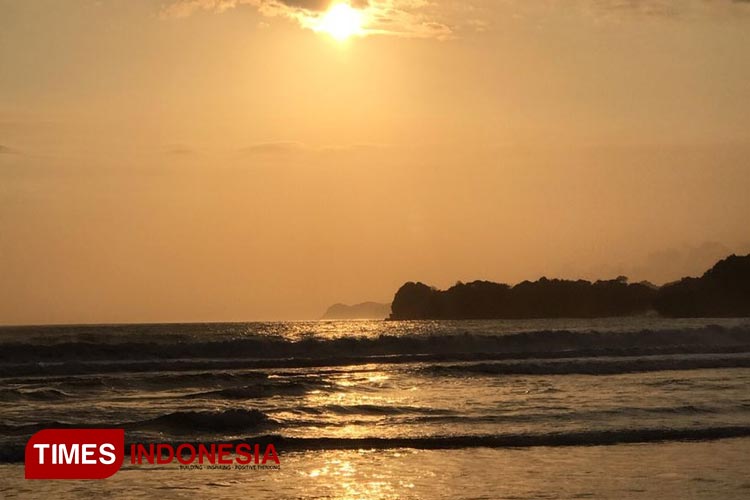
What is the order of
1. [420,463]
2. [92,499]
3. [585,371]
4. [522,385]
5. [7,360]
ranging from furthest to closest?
[7,360] < [585,371] < [522,385] < [420,463] < [92,499]

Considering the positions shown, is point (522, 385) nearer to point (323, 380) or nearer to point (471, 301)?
point (323, 380)

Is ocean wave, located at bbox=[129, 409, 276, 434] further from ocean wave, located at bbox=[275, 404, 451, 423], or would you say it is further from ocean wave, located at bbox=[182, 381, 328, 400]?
ocean wave, located at bbox=[182, 381, 328, 400]

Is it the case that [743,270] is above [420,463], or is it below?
above

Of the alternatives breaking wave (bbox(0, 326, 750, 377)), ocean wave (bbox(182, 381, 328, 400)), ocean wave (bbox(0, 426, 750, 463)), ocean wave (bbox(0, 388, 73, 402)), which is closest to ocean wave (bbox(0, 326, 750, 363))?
breaking wave (bbox(0, 326, 750, 377))

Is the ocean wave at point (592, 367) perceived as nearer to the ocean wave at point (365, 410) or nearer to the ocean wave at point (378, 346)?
the ocean wave at point (378, 346)

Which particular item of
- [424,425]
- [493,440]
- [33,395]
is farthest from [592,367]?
[33,395]

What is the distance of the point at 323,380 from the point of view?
99.9ft

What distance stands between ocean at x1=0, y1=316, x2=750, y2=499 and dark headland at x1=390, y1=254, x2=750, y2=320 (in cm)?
9500

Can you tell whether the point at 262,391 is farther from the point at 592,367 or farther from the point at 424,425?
the point at 592,367

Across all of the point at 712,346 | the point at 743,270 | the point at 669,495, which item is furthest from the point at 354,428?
the point at 743,270

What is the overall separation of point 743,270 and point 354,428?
123 m

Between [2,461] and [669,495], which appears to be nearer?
[669,495]

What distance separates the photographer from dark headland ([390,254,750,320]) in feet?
422

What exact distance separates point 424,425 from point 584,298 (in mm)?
→ 125193
